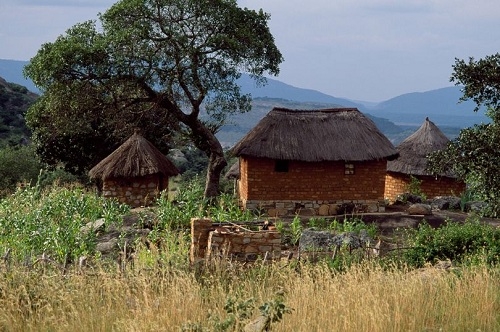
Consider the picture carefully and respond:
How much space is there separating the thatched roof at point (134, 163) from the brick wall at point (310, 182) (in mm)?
2536

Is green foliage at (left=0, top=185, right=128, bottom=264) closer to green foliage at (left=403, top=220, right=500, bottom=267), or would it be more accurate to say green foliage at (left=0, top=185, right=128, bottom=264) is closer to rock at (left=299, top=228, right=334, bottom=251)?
rock at (left=299, top=228, right=334, bottom=251)

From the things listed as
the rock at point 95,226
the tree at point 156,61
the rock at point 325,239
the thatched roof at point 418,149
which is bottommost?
the rock at point 95,226

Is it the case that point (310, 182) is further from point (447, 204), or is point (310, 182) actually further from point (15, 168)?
point (15, 168)

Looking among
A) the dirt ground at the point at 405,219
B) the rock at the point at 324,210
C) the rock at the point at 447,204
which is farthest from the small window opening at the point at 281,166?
the rock at the point at 447,204

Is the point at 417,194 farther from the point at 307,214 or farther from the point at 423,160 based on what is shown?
the point at 307,214

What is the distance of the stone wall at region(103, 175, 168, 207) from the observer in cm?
1981

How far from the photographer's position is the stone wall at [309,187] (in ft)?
65.8

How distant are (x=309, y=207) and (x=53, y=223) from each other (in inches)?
316

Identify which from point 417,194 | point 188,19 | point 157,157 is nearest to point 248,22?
point 188,19

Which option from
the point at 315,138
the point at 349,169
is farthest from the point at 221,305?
the point at 349,169

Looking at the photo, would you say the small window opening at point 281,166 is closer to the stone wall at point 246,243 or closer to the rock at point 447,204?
the rock at point 447,204

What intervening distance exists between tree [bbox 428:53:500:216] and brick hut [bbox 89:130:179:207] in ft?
35.8

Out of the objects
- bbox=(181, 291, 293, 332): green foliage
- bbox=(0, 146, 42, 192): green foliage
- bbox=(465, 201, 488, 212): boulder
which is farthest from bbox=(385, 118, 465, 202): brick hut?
bbox=(181, 291, 293, 332): green foliage

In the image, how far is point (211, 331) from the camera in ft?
17.5
